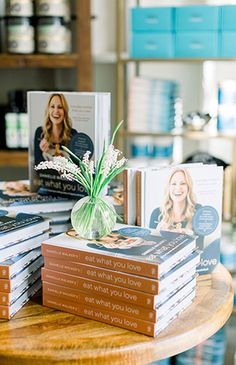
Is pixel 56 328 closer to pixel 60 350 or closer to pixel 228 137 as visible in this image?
pixel 60 350

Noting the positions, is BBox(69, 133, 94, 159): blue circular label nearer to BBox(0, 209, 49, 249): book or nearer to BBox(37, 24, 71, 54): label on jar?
BBox(0, 209, 49, 249): book

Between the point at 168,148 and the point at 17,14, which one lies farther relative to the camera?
the point at 168,148

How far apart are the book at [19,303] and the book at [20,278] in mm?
33

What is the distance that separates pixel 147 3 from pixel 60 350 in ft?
7.30

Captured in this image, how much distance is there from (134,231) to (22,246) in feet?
0.77

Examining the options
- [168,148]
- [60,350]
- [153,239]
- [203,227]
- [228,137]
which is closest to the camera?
[60,350]

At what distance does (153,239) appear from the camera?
1.17 meters

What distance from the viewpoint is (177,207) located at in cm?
127

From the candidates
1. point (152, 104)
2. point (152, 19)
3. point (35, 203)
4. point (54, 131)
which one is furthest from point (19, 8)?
point (35, 203)

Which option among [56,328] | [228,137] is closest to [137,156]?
[228,137]

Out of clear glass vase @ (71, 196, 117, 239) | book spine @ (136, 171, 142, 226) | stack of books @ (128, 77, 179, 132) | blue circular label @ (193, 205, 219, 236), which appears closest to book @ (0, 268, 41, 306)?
clear glass vase @ (71, 196, 117, 239)

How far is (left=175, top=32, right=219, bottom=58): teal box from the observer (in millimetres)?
2523

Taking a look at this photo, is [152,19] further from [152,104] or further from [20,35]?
[20,35]

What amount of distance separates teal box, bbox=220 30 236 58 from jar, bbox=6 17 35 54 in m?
0.84
